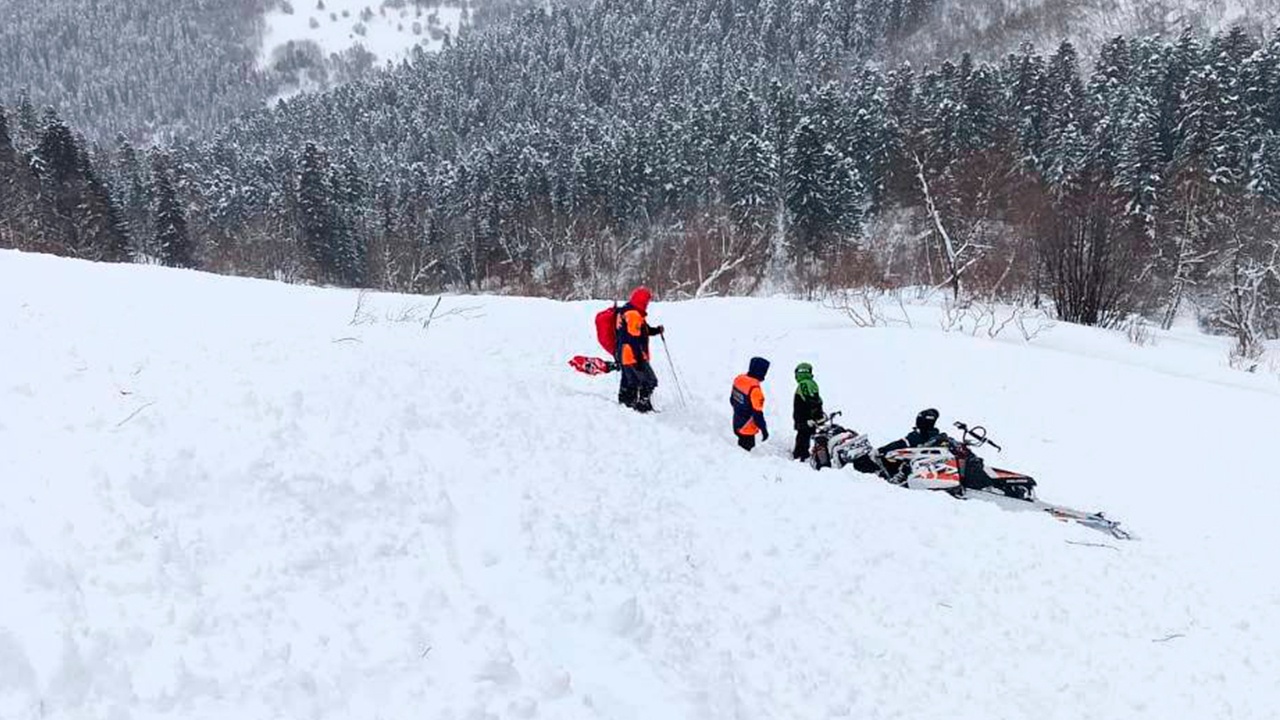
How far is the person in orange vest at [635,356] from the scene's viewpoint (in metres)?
12.7

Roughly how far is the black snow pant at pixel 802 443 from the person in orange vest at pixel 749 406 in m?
0.56

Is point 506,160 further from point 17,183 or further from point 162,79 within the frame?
point 162,79

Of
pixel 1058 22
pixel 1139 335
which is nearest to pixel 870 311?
pixel 1139 335

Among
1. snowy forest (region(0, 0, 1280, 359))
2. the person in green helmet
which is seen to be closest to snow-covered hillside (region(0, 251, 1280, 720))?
the person in green helmet

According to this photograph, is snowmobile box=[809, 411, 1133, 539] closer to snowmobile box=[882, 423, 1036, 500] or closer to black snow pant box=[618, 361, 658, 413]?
snowmobile box=[882, 423, 1036, 500]

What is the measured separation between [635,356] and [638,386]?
0.54 metres

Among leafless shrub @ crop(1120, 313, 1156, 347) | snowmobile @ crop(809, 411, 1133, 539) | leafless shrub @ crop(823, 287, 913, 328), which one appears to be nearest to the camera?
snowmobile @ crop(809, 411, 1133, 539)

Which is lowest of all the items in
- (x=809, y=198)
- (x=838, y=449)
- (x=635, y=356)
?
(x=838, y=449)

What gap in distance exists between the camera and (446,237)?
7144 centimetres

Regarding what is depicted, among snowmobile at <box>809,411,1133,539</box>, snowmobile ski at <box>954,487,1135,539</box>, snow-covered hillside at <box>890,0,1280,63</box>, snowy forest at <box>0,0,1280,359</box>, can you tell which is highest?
snow-covered hillside at <box>890,0,1280,63</box>

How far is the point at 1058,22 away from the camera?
93312 millimetres

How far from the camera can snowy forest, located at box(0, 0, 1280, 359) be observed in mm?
39969

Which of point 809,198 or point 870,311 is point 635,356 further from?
point 809,198

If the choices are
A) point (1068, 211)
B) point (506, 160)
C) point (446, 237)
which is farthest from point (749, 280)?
point (506, 160)
